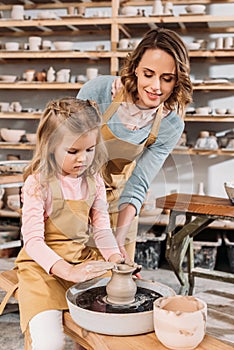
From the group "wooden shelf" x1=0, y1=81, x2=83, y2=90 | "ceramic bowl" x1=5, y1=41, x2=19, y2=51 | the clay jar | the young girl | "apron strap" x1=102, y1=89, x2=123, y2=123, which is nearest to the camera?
the clay jar

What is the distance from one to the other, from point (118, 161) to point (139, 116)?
0.73ft

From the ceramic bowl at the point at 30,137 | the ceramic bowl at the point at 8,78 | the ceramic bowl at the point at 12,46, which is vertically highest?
the ceramic bowl at the point at 12,46

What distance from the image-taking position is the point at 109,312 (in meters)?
1.36

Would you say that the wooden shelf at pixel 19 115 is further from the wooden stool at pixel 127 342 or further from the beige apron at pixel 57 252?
the wooden stool at pixel 127 342

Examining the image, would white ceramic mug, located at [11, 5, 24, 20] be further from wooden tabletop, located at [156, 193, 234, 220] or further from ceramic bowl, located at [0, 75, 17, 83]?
wooden tabletop, located at [156, 193, 234, 220]

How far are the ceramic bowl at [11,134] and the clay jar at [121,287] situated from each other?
3.07 metres

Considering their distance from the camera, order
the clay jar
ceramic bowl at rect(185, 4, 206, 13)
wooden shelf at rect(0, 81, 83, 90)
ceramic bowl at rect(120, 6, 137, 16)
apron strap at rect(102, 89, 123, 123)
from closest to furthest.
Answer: the clay jar, apron strap at rect(102, 89, 123, 123), ceramic bowl at rect(185, 4, 206, 13), ceramic bowl at rect(120, 6, 137, 16), wooden shelf at rect(0, 81, 83, 90)

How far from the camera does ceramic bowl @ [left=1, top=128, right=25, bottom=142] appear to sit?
434 centimetres

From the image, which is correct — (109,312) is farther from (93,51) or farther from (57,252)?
(93,51)

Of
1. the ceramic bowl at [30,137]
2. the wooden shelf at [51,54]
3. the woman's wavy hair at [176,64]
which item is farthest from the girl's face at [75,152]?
the ceramic bowl at [30,137]

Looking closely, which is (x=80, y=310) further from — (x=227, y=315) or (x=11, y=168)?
(x=11, y=168)

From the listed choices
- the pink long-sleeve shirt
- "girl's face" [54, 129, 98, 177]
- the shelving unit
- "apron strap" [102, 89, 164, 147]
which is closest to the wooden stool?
the pink long-sleeve shirt

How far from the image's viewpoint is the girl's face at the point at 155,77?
1734 mm

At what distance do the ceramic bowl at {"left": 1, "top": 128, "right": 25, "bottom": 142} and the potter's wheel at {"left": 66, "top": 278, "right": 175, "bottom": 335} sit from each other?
2969 mm
